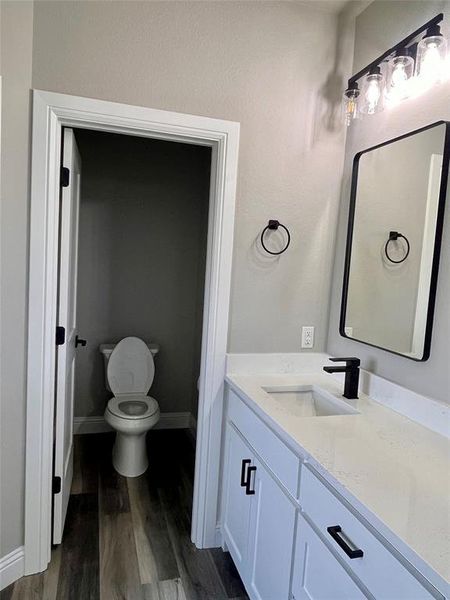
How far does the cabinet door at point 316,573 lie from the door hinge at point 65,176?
164 cm

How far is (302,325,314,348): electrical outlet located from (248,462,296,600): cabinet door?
724 millimetres

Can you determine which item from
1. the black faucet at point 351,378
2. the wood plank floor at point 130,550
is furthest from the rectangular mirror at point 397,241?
the wood plank floor at point 130,550

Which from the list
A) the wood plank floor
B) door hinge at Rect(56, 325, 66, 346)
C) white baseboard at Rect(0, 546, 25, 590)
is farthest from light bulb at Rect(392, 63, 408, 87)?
white baseboard at Rect(0, 546, 25, 590)

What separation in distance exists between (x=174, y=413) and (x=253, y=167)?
2341mm

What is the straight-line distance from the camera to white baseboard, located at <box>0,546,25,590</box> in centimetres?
174

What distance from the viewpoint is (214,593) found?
178 centimetres

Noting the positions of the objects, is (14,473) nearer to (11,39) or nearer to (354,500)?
(354,500)

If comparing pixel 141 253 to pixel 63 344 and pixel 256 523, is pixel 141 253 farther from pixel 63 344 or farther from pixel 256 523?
pixel 256 523

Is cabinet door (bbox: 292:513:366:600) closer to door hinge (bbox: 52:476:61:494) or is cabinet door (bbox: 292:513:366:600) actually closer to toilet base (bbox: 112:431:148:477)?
door hinge (bbox: 52:476:61:494)

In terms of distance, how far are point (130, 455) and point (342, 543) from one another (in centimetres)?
196

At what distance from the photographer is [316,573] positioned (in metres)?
1.18

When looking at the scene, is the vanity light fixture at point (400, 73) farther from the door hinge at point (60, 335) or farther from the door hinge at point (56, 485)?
the door hinge at point (56, 485)

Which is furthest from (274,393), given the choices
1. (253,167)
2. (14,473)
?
(14,473)

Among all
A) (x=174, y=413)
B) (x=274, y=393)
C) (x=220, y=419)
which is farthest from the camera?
(x=174, y=413)
